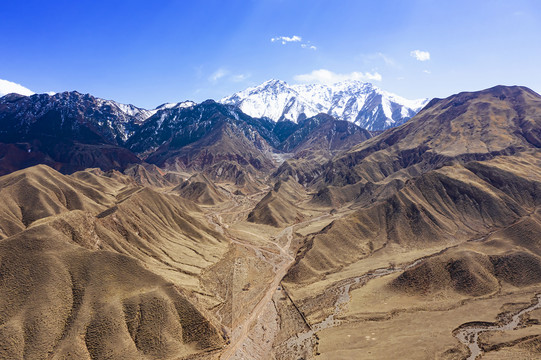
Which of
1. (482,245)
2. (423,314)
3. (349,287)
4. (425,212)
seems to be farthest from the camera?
(425,212)

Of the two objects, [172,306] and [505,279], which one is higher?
[172,306]

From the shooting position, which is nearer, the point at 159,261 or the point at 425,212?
the point at 159,261

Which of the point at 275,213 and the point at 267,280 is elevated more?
the point at 275,213

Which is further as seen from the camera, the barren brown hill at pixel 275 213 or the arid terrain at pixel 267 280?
the barren brown hill at pixel 275 213

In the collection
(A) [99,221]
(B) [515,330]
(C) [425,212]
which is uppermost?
(A) [99,221]

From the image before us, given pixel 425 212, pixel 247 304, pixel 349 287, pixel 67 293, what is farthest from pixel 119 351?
pixel 425 212

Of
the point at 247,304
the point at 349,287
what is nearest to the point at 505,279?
the point at 349,287

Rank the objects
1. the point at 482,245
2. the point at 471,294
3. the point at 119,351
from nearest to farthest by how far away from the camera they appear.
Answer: the point at 119,351, the point at 471,294, the point at 482,245

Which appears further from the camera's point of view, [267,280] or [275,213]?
[275,213]

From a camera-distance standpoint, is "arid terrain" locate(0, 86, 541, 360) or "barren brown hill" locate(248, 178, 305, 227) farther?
"barren brown hill" locate(248, 178, 305, 227)

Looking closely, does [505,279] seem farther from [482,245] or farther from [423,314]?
[423,314]
